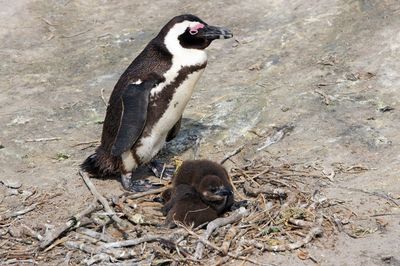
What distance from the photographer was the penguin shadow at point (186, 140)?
694cm

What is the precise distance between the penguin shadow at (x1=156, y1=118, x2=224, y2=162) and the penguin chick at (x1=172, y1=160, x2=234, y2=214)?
1.07 metres

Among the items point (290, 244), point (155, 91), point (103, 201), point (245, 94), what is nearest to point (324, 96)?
point (245, 94)

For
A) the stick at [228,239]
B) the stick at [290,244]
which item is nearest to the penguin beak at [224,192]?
the stick at [228,239]

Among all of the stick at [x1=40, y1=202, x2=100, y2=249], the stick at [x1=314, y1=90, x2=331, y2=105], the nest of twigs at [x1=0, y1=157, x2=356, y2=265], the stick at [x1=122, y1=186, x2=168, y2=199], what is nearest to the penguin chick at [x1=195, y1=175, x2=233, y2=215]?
the nest of twigs at [x1=0, y1=157, x2=356, y2=265]

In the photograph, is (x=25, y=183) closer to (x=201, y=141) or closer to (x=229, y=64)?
(x=201, y=141)

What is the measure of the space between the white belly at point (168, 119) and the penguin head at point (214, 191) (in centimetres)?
92

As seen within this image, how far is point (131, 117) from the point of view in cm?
604

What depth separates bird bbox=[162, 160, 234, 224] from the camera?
5418mm

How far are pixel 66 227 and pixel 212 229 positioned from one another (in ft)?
3.27

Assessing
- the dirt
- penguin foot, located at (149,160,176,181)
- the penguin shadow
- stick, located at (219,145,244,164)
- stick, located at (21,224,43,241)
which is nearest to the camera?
stick, located at (21,224,43,241)

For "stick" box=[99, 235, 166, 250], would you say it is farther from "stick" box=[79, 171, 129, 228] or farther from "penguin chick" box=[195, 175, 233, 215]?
"penguin chick" box=[195, 175, 233, 215]

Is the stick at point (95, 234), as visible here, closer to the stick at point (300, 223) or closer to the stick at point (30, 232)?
the stick at point (30, 232)

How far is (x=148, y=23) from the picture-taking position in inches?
385

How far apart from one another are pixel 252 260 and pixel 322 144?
1879 mm
